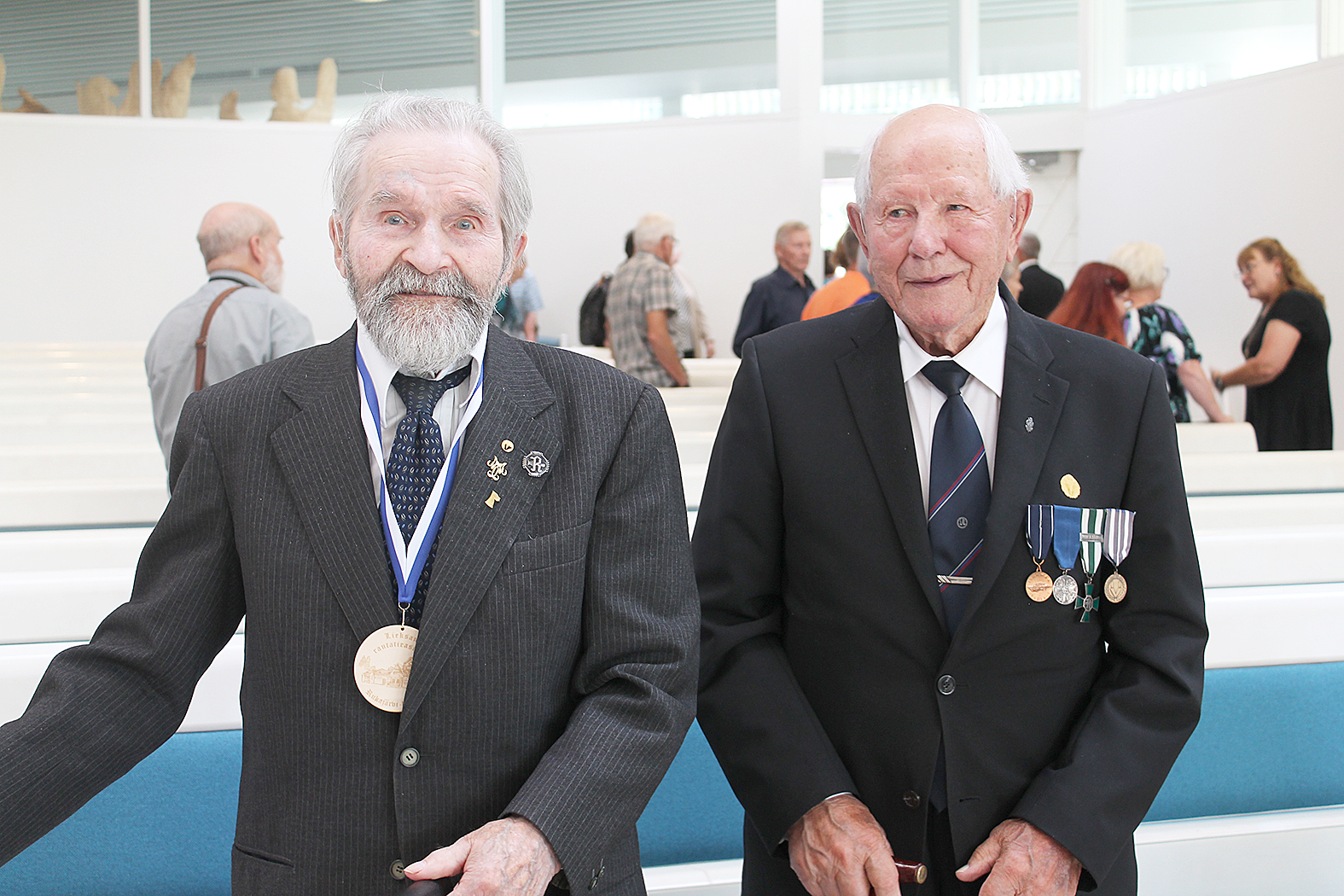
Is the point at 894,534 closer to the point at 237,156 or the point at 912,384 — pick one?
the point at 912,384

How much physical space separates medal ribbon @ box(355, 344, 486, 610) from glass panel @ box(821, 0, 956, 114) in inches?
390

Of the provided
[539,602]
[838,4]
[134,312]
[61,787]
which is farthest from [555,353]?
[838,4]

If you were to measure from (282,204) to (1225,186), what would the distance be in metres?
8.10

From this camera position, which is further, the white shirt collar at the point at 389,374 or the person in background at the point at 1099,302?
the person in background at the point at 1099,302

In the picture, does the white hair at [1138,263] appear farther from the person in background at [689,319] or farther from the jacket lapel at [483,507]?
the jacket lapel at [483,507]

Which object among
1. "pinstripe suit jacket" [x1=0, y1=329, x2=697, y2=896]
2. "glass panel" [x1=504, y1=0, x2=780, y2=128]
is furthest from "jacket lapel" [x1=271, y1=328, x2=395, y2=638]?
"glass panel" [x1=504, y1=0, x2=780, y2=128]

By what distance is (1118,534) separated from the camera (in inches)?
53.1

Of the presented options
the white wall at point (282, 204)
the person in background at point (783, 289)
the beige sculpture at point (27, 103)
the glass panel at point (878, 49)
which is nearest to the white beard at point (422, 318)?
the person in background at point (783, 289)

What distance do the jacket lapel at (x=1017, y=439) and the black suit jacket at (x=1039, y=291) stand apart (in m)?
4.00

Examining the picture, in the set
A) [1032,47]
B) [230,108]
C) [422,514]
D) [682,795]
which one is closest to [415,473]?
[422,514]

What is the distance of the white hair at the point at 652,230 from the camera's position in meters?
5.19

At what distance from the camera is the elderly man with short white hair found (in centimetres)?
132

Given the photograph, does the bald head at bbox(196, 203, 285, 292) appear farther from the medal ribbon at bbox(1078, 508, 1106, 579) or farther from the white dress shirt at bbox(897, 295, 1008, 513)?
the medal ribbon at bbox(1078, 508, 1106, 579)

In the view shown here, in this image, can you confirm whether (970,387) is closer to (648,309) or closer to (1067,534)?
(1067,534)
